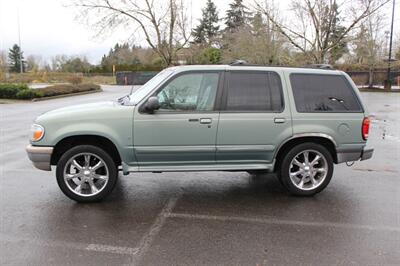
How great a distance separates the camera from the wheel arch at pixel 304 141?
198 inches

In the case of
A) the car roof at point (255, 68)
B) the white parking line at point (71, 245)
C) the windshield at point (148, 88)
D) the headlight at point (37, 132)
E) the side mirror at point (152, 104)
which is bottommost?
the white parking line at point (71, 245)

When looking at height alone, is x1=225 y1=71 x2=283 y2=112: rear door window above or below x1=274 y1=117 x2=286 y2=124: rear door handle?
above

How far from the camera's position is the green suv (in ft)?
15.5

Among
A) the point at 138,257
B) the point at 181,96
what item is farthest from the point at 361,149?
the point at 138,257

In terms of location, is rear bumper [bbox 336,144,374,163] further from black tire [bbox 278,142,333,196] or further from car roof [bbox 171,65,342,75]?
car roof [bbox 171,65,342,75]

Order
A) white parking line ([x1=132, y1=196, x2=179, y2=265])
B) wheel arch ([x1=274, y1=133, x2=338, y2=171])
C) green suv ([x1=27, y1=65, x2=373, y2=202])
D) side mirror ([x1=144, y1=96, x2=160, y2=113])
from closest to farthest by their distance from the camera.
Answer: white parking line ([x1=132, y1=196, x2=179, y2=265]), side mirror ([x1=144, y1=96, x2=160, y2=113]), green suv ([x1=27, y1=65, x2=373, y2=202]), wheel arch ([x1=274, y1=133, x2=338, y2=171])

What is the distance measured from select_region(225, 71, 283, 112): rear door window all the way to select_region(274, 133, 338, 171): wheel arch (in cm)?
50

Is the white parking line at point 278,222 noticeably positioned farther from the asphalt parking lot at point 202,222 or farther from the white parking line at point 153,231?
the white parking line at point 153,231

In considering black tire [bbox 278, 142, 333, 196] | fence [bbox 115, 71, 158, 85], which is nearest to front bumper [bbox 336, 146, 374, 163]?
black tire [bbox 278, 142, 333, 196]

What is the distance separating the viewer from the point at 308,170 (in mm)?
5172

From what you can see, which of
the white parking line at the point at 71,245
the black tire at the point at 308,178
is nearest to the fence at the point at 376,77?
the black tire at the point at 308,178

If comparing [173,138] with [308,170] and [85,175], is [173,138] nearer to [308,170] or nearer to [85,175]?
[85,175]

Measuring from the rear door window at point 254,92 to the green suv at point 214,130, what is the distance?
0.01m

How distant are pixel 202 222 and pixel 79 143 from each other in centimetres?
201
